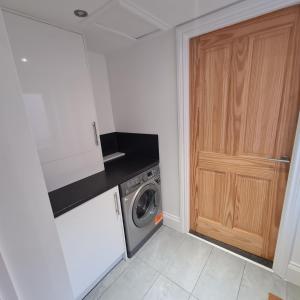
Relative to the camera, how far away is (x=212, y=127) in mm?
1586

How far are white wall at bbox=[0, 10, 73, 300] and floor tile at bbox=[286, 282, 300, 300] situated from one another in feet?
5.61

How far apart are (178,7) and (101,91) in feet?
4.02

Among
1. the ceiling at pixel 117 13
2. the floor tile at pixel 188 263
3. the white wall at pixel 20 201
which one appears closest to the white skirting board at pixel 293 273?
the floor tile at pixel 188 263

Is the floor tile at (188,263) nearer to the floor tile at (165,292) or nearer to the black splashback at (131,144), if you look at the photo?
the floor tile at (165,292)

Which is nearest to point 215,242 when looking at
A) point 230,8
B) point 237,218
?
point 237,218

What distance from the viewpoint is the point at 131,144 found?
2184mm

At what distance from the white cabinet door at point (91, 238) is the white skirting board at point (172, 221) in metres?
0.69

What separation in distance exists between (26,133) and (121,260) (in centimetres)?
165

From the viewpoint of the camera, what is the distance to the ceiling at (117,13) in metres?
1.06

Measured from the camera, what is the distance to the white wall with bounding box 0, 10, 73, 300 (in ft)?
1.61

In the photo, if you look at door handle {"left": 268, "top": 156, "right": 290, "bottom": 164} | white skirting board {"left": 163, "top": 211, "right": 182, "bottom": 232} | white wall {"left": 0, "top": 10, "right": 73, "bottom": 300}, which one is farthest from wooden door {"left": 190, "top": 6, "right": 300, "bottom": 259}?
white wall {"left": 0, "top": 10, "right": 73, "bottom": 300}


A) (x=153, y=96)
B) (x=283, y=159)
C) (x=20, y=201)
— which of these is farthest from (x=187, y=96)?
(x=20, y=201)

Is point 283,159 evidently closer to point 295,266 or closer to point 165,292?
point 295,266

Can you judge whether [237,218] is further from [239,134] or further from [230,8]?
[230,8]
